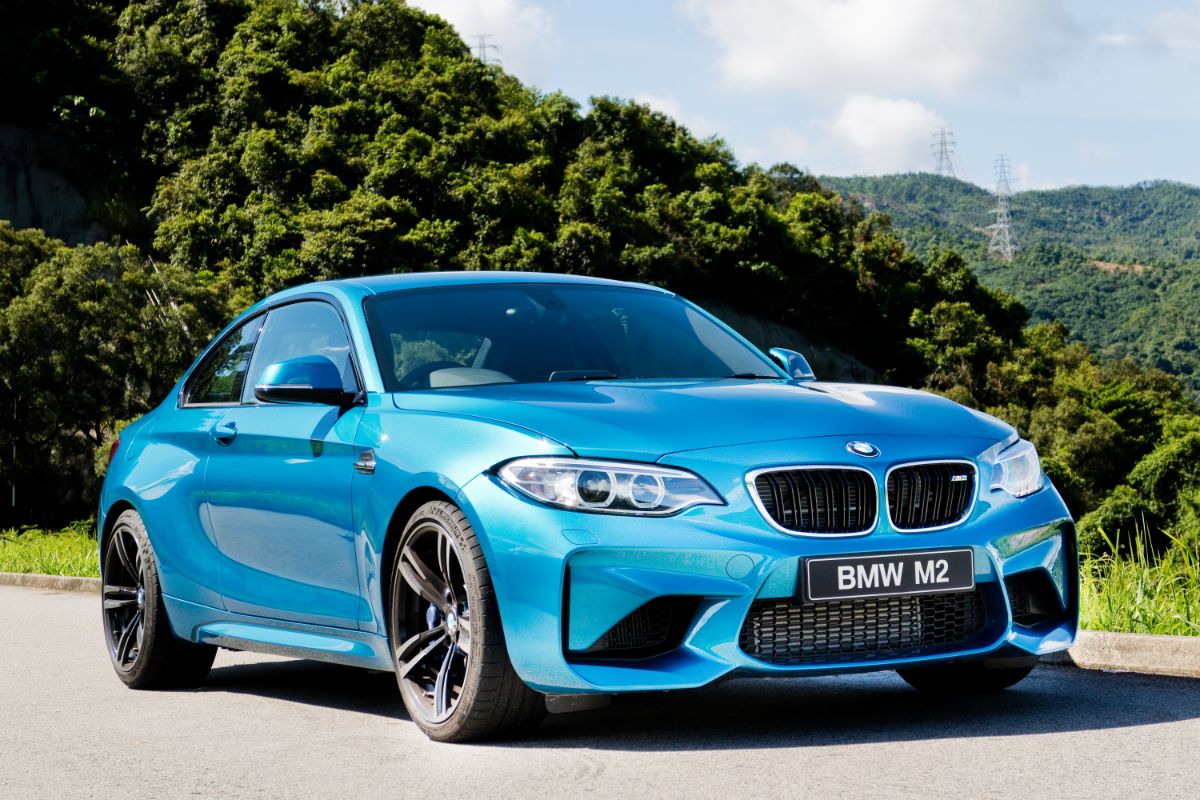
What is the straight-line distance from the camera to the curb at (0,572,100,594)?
551 inches

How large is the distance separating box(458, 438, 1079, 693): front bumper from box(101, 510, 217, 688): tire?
9.17 feet

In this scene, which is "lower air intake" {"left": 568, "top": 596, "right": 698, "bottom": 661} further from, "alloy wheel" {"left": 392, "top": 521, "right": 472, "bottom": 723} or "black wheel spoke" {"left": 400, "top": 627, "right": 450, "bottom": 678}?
"black wheel spoke" {"left": 400, "top": 627, "right": 450, "bottom": 678}

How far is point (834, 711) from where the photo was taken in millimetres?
5680

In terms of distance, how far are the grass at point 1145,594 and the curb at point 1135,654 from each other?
0.36 metres

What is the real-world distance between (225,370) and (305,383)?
59.6 inches

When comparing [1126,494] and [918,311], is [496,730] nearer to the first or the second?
[1126,494]

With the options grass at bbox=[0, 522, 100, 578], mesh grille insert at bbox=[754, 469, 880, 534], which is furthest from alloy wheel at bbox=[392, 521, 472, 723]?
grass at bbox=[0, 522, 100, 578]

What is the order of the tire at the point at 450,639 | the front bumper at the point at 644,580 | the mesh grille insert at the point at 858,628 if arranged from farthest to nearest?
the tire at the point at 450,639
the mesh grille insert at the point at 858,628
the front bumper at the point at 644,580

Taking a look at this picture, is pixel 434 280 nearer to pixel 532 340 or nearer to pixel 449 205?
pixel 532 340

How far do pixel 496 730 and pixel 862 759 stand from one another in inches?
46.4

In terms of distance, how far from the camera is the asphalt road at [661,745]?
14.3ft

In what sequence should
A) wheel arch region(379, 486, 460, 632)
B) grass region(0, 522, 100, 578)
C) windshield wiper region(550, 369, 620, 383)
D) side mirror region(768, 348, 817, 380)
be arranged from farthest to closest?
grass region(0, 522, 100, 578), side mirror region(768, 348, 817, 380), windshield wiper region(550, 369, 620, 383), wheel arch region(379, 486, 460, 632)

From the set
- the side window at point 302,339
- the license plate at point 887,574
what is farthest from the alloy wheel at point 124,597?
the license plate at point 887,574

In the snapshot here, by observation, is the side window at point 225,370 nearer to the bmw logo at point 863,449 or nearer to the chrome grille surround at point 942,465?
the bmw logo at point 863,449
